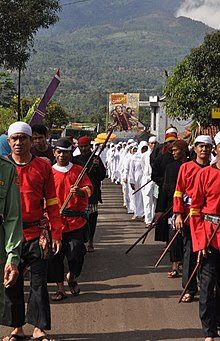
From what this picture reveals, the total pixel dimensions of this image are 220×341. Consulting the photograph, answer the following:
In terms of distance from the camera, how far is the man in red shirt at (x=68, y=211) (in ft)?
25.5

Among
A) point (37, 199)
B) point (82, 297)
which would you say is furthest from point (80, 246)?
point (37, 199)

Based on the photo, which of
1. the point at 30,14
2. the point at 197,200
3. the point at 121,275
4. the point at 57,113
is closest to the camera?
the point at 197,200

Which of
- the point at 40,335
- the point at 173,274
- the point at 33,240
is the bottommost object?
the point at 173,274

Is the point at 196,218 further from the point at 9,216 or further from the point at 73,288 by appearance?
the point at 73,288

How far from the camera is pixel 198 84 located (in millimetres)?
26812

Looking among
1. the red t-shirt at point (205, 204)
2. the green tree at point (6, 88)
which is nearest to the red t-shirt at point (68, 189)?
the red t-shirt at point (205, 204)

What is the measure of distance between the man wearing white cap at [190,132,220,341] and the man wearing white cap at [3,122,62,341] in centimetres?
123

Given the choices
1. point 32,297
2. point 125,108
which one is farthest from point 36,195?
point 125,108

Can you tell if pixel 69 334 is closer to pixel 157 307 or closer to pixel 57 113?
pixel 157 307

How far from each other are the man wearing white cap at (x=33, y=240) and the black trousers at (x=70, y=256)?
1393 mm

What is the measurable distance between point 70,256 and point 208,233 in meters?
2.23

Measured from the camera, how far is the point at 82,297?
26.2 ft

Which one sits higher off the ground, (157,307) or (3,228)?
(3,228)

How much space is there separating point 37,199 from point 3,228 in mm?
1801
